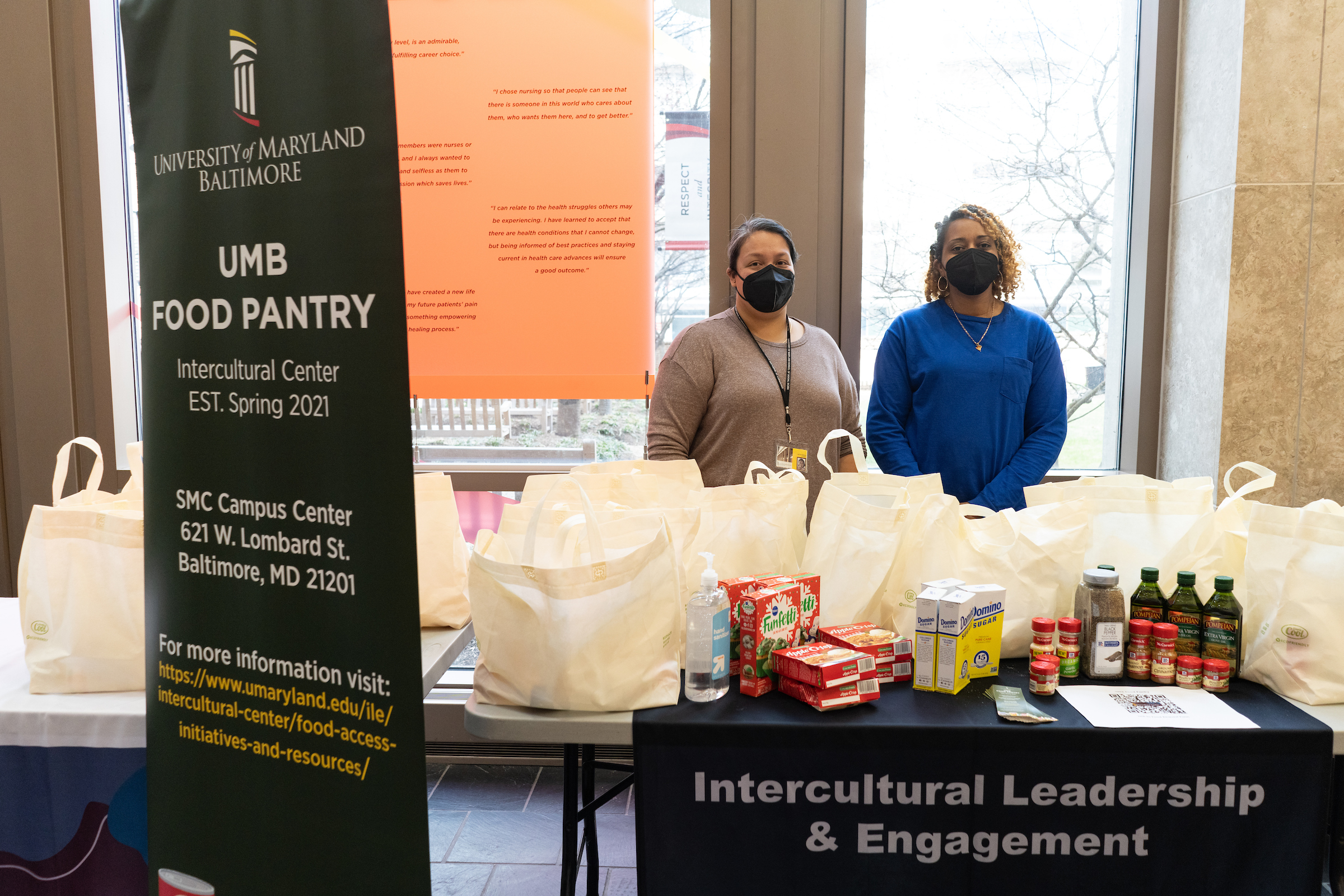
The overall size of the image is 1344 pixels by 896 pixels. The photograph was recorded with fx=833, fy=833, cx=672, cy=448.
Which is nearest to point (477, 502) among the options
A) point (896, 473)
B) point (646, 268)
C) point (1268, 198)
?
point (646, 268)

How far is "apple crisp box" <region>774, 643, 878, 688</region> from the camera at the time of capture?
1.43 metres

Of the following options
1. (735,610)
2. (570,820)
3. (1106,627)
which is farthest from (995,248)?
(570,820)

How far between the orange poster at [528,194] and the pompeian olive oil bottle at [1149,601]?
5.81 ft

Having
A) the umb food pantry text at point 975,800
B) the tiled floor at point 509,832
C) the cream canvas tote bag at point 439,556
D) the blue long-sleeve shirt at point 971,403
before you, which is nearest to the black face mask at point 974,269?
the blue long-sleeve shirt at point 971,403

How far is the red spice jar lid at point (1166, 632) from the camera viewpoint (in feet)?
5.04

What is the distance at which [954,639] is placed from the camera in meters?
1.49

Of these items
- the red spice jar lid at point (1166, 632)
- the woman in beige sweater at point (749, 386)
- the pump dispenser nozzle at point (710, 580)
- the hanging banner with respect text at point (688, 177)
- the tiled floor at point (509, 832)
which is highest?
the hanging banner with respect text at point (688, 177)

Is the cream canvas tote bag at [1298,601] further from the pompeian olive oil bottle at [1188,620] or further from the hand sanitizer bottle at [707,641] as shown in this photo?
the hand sanitizer bottle at [707,641]

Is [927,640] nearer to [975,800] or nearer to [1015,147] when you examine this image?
[975,800]

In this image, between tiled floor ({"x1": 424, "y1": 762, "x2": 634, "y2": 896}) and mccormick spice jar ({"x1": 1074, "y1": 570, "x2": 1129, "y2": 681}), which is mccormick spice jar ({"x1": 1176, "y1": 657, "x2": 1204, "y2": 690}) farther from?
tiled floor ({"x1": 424, "y1": 762, "x2": 634, "y2": 896})

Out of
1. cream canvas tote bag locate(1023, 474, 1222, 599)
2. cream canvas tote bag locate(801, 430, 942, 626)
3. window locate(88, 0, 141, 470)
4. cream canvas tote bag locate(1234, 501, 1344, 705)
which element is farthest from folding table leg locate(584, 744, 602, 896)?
window locate(88, 0, 141, 470)

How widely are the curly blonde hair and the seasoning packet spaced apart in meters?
1.33

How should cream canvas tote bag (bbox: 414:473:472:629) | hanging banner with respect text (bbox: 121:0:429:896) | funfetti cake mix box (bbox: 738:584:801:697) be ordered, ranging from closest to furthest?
hanging banner with respect text (bbox: 121:0:429:896) < funfetti cake mix box (bbox: 738:584:801:697) < cream canvas tote bag (bbox: 414:473:472:629)

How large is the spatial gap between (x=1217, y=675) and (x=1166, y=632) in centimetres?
11
